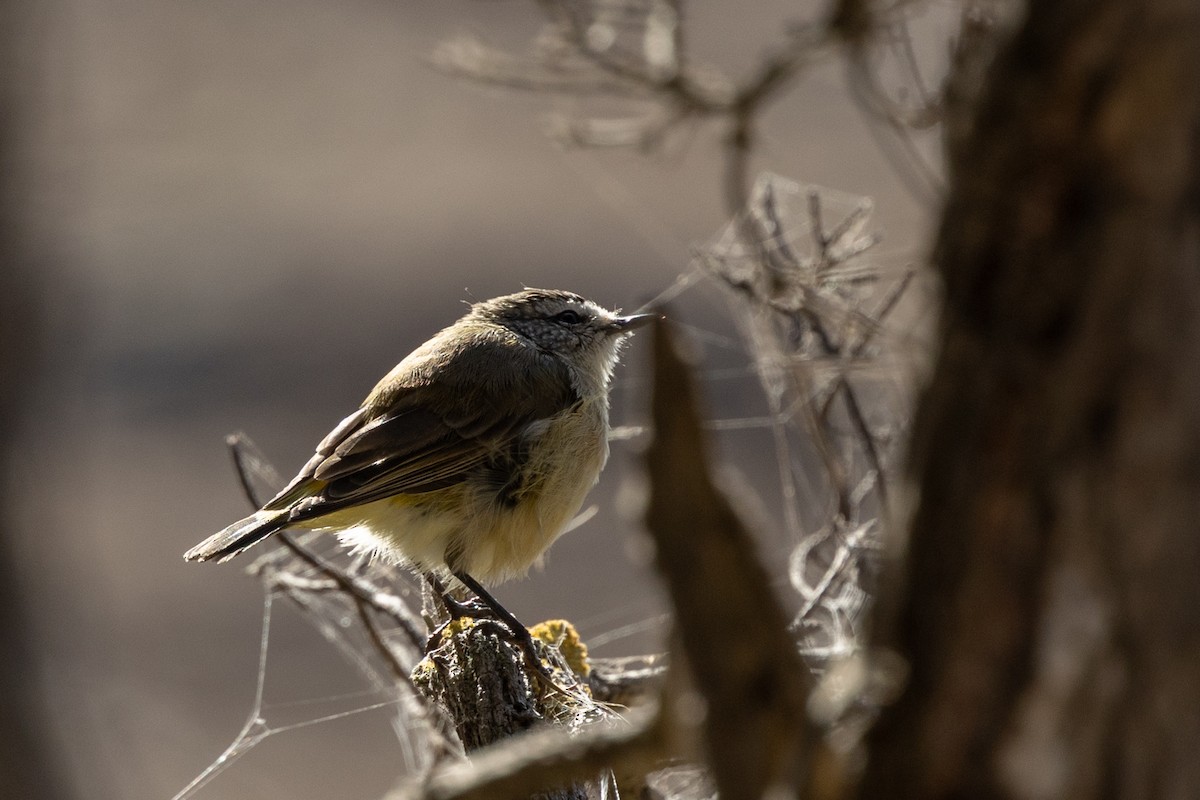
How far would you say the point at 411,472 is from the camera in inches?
171

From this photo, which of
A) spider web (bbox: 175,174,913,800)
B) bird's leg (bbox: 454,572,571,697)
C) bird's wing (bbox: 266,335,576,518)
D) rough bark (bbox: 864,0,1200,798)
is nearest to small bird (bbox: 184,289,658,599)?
bird's wing (bbox: 266,335,576,518)

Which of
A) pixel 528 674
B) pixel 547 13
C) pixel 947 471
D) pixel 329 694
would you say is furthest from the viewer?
pixel 329 694

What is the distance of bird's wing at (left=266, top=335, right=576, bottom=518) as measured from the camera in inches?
169

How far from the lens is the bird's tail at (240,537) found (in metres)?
4.07

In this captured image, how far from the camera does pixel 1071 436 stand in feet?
4.78

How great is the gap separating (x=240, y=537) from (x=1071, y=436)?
3.12 metres

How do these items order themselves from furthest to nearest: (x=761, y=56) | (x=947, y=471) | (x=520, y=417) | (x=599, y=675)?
(x=520, y=417) → (x=599, y=675) → (x=761, y=56) → (x=947, y=471)

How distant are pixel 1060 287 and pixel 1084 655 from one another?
0.41m

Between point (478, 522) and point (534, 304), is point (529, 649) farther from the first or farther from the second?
point (534, 304)

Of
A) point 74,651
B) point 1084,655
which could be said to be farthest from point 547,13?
point 74,651

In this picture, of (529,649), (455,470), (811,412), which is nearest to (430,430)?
(455,470)

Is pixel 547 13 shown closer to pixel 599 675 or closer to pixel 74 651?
pixel 599 675

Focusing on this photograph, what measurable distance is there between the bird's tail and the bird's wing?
10 cm

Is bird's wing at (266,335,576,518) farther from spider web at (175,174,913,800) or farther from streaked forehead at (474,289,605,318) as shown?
streaked forehead at (474,289,605,318)
